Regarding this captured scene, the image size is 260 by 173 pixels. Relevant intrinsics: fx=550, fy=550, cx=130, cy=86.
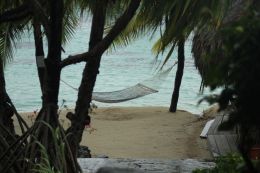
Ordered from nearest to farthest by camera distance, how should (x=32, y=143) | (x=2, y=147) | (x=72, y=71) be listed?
(x=32, y=143) < (x=2, y=147) < (x=72, y=71)

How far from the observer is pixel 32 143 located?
3.24 m

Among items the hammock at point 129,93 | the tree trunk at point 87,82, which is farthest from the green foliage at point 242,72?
the hammock at point 129,93

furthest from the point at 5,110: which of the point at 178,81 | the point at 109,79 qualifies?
the point at 109,79

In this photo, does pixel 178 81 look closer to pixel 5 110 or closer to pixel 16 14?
pixel 5 110

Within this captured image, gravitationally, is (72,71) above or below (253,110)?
below

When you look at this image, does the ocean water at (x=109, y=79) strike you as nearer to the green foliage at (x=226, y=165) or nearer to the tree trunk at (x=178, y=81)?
the tree trunk at (x=178, y=81)

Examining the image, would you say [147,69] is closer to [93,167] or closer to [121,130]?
[121,130]

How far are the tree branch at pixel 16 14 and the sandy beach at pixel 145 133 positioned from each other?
374cm

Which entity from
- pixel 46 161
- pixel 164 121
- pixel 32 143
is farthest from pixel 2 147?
pixel 164 121

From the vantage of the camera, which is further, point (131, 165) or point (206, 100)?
point (131, 165)

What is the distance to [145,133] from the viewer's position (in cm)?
1023

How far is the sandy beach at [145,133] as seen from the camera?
8.56 meters

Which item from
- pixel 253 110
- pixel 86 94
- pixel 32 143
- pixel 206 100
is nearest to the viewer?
pixel 253 110

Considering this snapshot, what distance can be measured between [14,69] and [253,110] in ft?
55.5
